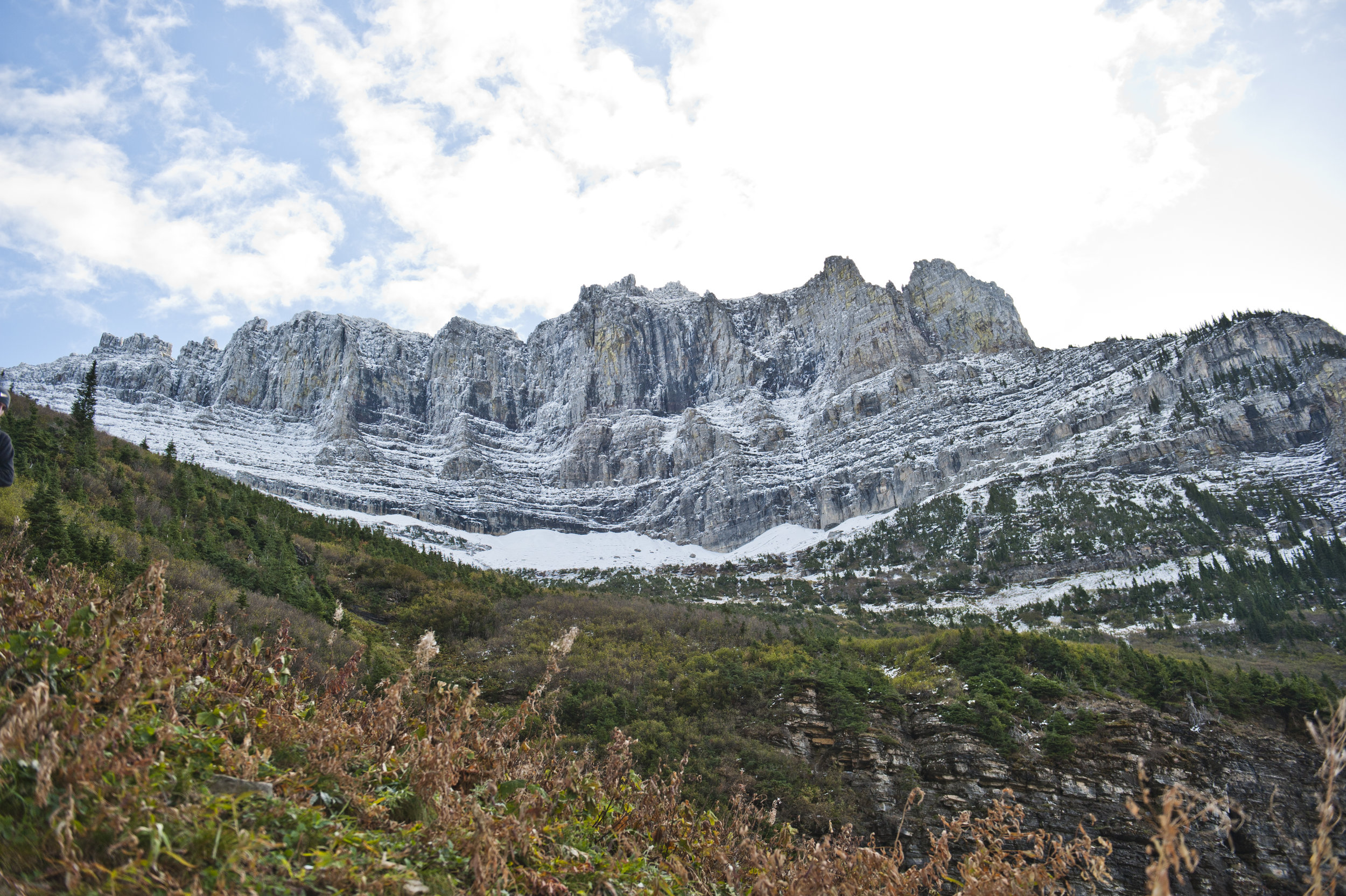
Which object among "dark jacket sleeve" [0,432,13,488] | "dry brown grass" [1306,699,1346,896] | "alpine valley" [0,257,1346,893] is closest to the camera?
"dry brown grass" [1306,699,1346,896]

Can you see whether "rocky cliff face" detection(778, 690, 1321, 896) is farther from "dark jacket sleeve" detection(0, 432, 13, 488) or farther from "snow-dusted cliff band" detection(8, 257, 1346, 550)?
"snow-dusted cliff band" detection(8, 257, 1346, 550)

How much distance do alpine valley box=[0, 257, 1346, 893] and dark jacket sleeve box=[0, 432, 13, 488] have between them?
1289 millimetres

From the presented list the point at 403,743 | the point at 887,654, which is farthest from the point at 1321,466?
the point at 403,743

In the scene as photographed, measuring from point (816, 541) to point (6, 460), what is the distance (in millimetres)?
125598

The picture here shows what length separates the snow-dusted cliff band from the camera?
96.1 m

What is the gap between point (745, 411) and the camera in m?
175

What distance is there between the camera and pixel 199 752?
3.46 metres

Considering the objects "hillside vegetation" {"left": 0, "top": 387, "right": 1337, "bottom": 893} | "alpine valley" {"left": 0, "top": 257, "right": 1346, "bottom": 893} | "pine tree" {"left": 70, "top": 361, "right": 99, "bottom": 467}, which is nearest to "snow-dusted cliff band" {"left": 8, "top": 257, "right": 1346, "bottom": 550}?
"alpine valley" {"left": 0, "top": 257, "right": 1346, "bottom": 893}

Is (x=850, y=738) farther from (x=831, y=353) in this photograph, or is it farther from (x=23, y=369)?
(x=23, y=369)

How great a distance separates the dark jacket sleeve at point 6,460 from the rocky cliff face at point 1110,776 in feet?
61.4

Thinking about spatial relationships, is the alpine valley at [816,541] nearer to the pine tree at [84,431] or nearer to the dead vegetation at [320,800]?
the dead vegetation at [320,800]

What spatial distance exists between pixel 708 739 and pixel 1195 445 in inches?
3986

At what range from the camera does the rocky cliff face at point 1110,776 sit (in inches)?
699

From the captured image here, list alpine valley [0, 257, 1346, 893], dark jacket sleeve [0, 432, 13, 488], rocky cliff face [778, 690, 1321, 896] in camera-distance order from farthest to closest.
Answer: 1. alpine valley [0, 257, 1346, 893]
2. rocky cliff face [778, 690, 1321, 896]
3. dark jacket sleeve [0, 432, 13, 488]
